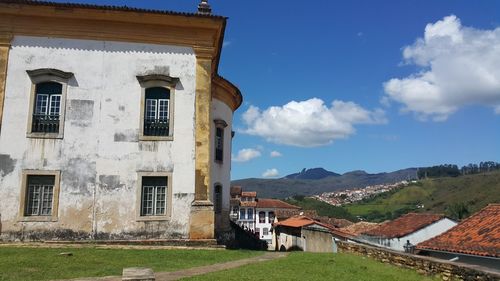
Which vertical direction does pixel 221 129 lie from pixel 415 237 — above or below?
above

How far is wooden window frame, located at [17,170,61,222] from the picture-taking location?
14375 millimetres

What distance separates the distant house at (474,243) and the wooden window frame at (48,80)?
47.4ft

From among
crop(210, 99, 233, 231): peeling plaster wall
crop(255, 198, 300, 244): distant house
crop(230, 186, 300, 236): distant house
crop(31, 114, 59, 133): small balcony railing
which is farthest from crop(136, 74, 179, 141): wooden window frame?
crop(255, 198, 300, 244): distant house

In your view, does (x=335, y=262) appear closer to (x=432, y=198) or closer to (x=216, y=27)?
(x=216, y=27)

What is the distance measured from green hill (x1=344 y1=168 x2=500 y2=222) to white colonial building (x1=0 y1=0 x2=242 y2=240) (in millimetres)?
49506

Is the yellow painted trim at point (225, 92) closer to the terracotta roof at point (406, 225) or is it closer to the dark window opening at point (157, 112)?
the dark window opening at point (157, 112)

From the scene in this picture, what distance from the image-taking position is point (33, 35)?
1537cm

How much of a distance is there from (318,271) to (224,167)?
9081 mm

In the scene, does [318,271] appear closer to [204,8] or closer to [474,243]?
[474,243]

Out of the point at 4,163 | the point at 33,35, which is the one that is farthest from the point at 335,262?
the point at 33,35

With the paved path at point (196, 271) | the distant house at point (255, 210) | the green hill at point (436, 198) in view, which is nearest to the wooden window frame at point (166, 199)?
the paved path at point (196, 271)

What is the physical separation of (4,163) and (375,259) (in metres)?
12.6

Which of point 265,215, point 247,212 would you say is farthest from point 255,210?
point 265,215

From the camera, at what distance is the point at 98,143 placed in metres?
15.2
